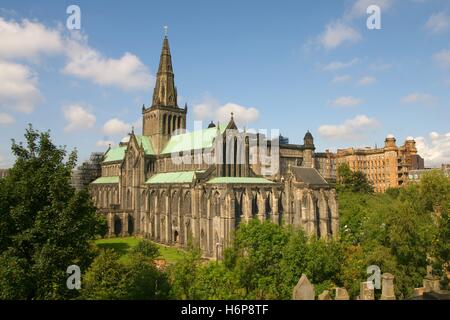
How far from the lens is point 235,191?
174 feet

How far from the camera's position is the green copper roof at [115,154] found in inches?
3654

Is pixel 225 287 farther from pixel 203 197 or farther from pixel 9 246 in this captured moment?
pixel 203 197

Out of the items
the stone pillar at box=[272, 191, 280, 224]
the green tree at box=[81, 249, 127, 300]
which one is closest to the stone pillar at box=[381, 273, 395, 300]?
the green tree at box=[81, 249, 127, 300]

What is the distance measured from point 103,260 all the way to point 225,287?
798 cm

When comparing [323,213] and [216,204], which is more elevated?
[216,204]

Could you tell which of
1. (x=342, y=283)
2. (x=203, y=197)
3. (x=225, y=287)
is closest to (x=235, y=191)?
(x=203, y=197)

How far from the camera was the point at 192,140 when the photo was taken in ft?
233

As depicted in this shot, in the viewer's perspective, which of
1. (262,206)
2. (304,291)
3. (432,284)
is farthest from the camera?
(262,206)

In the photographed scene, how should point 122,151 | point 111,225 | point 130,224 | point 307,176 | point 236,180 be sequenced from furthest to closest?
1. point 122,151
2. point 130,224
3. point 111,225
4. point 307,176
5. point 236,180

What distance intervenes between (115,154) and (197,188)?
47.6 meters

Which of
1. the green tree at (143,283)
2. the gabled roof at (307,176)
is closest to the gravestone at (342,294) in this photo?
the green tree at (143,283)

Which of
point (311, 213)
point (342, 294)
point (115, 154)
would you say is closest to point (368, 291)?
point (342, 294)

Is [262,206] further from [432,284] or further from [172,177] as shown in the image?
[432,284]

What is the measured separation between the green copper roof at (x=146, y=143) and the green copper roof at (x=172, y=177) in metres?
6.18
